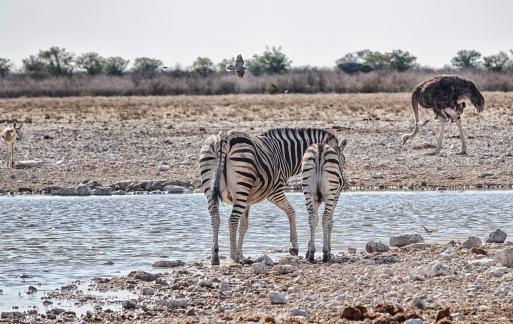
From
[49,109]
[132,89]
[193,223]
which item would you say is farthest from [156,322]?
[132,89]

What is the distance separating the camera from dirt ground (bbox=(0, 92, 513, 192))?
22.2 metres

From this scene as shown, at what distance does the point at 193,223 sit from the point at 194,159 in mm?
7477

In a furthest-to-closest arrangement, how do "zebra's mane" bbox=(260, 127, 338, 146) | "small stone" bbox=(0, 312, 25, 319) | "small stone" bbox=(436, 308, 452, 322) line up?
"zebra's mane" bbox=(260, 127, 338, 146)
"small stone" bbox=(0, 312, 25, 319)
"small stone" bbox=(436, 308, 452, 322)

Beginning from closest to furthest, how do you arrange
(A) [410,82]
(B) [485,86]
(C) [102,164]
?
(C) [102,164] < (B) [485,86] < (A) [410,82]

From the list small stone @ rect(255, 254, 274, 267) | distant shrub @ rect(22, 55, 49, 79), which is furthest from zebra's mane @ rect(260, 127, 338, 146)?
distant shrub @ rect(22, 55, 49, 79)

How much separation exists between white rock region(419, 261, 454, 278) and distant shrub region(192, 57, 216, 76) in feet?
197

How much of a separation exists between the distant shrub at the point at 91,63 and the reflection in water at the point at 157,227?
200 feet

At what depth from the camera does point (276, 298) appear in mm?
9969

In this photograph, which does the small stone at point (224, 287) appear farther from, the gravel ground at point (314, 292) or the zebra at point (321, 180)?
the zebra at point (321, 180)

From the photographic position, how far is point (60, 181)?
72.4 ft

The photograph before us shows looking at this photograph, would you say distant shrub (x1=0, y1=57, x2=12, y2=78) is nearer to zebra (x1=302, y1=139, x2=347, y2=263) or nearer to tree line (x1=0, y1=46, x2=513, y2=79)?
tree line (x1=0, y1=46, x2=513, y2=79)

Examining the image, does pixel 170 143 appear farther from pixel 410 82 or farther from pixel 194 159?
pixel 410 82

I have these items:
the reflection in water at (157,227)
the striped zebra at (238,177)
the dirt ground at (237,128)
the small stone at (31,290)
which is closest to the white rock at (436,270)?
the striped zebra at (238,177)

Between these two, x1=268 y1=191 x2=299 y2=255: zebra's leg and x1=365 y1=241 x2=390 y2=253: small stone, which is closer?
x1=365 y1=241 x2=390 y2=253: small stone
